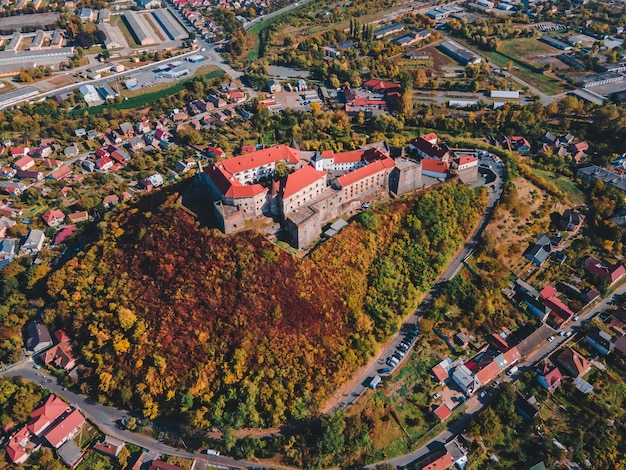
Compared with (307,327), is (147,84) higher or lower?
higher

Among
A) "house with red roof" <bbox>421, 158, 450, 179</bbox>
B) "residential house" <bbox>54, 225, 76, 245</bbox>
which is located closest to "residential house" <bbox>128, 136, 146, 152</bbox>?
"residential house" <bbox>54, 225, 76, 245</bbox>

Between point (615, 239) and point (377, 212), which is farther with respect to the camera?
point (615, 239)

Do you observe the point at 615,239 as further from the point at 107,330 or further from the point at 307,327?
the point at 107,330

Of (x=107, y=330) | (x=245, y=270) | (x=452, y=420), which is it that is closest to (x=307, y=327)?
(x=245, y=270)

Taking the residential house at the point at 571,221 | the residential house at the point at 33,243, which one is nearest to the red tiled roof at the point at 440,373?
the residential house at the point at 571,221

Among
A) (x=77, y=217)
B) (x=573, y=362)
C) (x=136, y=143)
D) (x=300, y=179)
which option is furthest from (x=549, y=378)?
(x=136, y=143)

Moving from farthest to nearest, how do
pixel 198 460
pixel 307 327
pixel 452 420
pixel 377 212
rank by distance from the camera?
pixel 377 212, pixel 307 327, pixel 452 420, pixel 198 460
